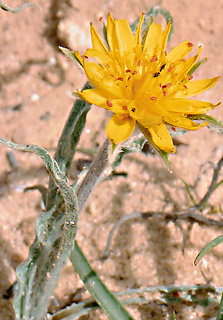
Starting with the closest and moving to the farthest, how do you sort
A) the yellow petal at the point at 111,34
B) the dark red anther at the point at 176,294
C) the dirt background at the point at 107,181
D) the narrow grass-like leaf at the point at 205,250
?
the narrow grass-like leaf at the point at 205,250
the yellow petal at the point at 111,34
the dark red anther at the point at 176,294
the dirt background at the point at 107,181

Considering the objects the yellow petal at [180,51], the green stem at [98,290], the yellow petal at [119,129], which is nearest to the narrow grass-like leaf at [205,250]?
the green stem at [98,290]

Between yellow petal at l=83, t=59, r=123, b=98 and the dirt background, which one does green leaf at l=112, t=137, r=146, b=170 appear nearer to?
yellow petal at l=83, t=59, r=123, b=98

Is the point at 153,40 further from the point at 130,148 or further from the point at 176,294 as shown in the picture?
the point at 176,294

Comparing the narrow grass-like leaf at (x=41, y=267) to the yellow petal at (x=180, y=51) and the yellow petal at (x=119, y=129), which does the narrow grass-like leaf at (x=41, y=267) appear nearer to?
the yellow petal at (x=119, y=129)

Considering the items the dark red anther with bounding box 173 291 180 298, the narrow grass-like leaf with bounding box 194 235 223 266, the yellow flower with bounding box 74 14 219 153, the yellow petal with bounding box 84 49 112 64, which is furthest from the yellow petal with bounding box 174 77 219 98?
the dark red anther with bounding box 173 291 180 298

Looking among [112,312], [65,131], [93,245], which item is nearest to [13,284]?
[93,245]

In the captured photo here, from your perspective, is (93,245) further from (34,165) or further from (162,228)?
(34,165)
